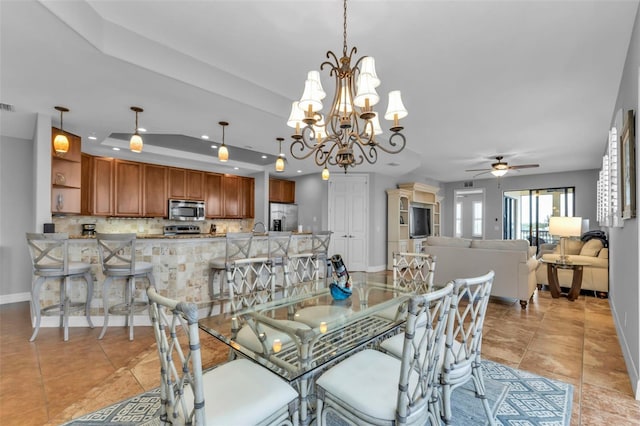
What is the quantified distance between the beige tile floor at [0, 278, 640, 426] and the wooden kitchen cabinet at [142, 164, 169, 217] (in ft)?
8.12

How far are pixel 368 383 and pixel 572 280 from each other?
4978 mm

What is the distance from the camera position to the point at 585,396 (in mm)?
2045

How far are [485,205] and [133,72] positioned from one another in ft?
30.9

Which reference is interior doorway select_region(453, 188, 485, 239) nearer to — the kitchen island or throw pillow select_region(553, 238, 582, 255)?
throw pillow select_region(553, 238, 582, 255)

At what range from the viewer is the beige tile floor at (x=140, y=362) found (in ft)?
6.27

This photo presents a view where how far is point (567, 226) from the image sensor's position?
15.5 feet

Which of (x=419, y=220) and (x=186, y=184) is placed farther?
(x=419, y=220)

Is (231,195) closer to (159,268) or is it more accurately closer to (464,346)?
(159,268)

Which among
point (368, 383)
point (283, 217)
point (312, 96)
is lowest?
point (368, 383)

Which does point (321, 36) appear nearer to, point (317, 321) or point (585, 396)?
point (317, 321)

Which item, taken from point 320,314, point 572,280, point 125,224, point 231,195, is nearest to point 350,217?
point 231,195

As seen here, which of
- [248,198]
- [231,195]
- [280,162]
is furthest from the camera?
[248,198]

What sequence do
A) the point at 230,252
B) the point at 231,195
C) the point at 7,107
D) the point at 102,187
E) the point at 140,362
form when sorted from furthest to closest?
the point at 231,195
the point at 102,187
the point at 230,252
the point at 7,107
the point at 140,362

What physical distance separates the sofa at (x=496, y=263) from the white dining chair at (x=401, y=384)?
339 centimetres
